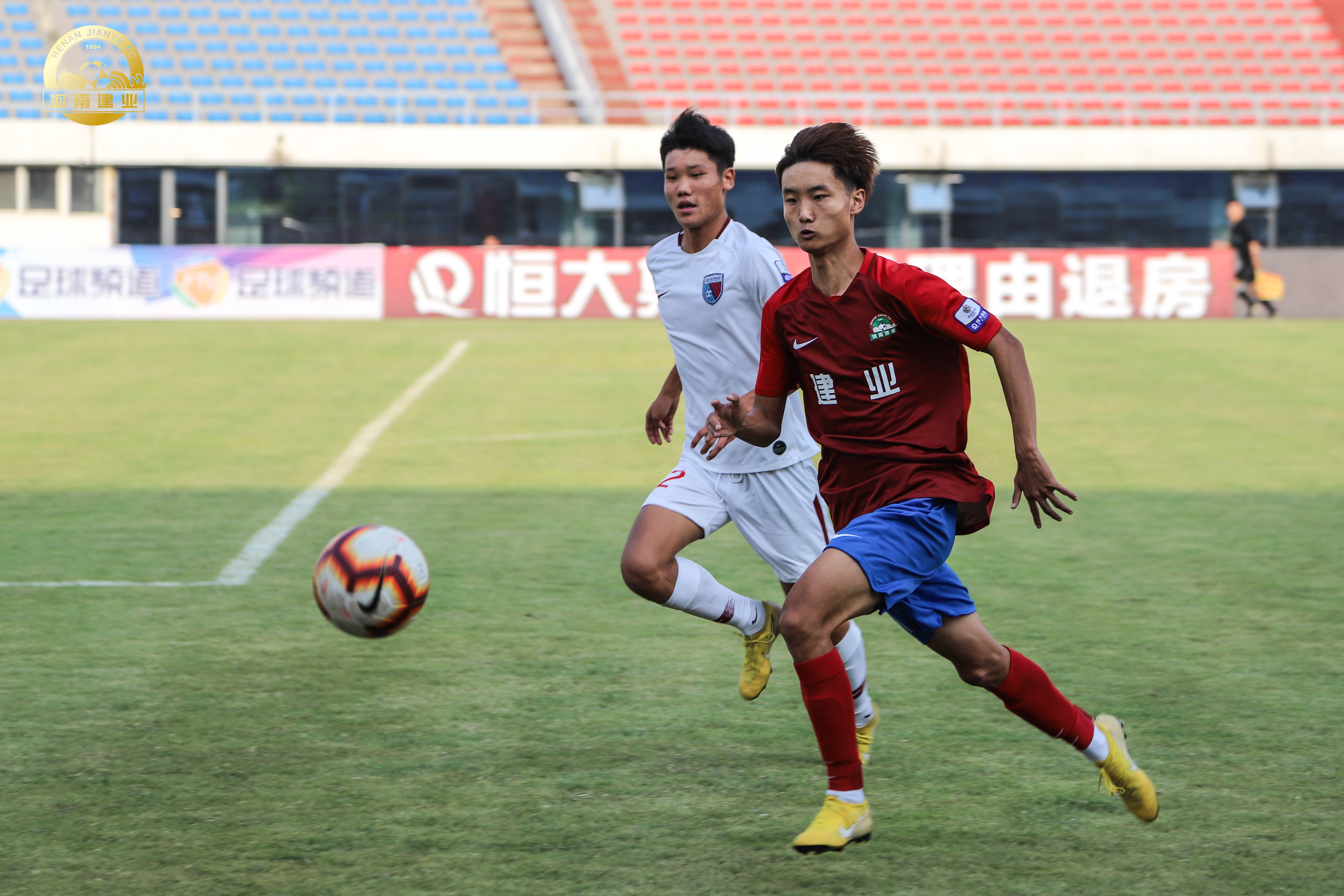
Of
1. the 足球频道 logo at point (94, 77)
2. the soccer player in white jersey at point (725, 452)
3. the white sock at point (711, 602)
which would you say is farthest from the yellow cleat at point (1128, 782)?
the 足球频道 logo at point (94, 77)

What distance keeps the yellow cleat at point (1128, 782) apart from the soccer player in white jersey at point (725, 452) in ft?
3.69

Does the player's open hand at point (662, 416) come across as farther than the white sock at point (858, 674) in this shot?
Yes

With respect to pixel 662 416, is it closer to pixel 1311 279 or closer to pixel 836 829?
pixel 836 829

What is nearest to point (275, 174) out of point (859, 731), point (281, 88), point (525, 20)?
point (281, 88)

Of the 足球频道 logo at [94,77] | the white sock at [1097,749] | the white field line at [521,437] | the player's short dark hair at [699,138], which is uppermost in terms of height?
the 足球频道 logo at [94,77]

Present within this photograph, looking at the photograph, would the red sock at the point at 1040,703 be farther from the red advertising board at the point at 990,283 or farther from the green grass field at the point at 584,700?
the red advertising board at the point at 990,283

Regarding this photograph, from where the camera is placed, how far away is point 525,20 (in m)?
36.5

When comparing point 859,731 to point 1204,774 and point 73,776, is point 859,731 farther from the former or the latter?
point 73,776

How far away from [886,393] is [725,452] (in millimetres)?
1084

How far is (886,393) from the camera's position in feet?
13.1

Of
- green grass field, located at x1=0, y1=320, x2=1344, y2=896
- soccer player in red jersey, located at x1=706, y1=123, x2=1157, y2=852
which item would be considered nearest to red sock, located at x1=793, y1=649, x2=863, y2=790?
soccer player in red jersey, located at x1=706, y1=123, x2=1157, y2=852

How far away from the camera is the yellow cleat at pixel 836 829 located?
11.8 ft

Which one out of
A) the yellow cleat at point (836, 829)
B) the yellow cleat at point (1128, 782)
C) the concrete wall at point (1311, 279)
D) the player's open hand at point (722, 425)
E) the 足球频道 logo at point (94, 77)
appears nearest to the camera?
the yellow cleat at point (836, 829)

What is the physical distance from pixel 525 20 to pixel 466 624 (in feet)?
107
